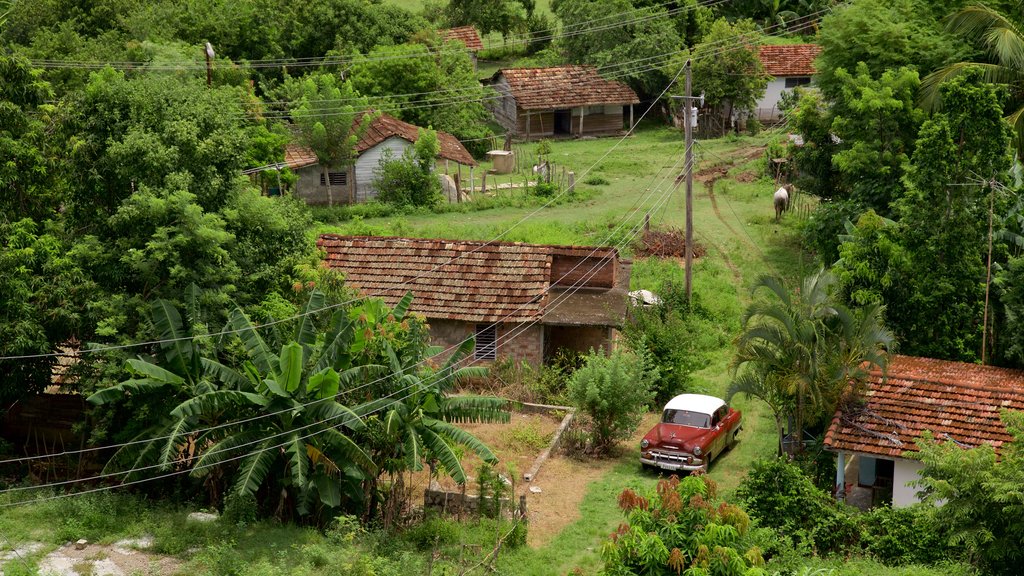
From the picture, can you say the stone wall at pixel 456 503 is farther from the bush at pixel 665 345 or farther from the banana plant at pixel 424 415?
the bush at pixel 665 345

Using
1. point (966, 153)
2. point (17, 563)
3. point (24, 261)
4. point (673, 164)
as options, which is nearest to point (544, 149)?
point (673, 164)

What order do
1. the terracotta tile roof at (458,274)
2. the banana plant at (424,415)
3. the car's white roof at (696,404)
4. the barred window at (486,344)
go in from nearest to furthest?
the banana plant at (424,415) → the car's white roof at (696,404) → the terracotta tile roof at (458,274) → the barred window at (486,344)

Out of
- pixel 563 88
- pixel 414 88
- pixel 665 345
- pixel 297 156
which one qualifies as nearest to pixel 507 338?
pixel 665 345

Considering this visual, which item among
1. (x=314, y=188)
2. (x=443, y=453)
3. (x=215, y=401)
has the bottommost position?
(x=443, y=453)

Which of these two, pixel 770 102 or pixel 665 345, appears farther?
pixel 770 102

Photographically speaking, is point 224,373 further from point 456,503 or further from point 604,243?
point 604,243

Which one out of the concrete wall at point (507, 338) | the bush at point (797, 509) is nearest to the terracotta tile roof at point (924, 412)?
the bush at point (797, 509)
